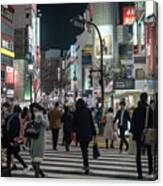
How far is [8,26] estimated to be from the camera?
188 inches

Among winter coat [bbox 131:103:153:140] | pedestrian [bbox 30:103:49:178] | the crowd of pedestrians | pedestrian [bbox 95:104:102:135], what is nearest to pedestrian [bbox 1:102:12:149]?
the crowd of pedestrians

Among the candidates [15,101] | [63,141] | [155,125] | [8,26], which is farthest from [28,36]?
[155,125]

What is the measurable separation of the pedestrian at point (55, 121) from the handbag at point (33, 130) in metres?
0.12

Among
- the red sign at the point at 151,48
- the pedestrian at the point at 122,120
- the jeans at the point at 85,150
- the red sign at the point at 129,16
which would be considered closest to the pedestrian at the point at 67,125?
the jeans at the point at 85,150

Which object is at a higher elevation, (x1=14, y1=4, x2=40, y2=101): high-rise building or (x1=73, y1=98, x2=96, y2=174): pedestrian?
(x1=14, y1=4, x2=40, y2=101): high-rise building

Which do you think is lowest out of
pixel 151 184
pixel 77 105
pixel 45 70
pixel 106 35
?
pixel 151 184

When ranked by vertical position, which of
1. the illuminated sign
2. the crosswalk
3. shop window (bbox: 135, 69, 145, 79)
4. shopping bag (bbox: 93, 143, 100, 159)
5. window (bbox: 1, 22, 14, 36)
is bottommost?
the crosswalk

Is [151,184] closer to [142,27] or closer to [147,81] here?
[147,81]

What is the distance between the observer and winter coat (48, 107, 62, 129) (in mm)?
4680

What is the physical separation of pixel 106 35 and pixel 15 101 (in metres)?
0.97

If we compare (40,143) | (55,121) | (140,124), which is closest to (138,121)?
(140,124)

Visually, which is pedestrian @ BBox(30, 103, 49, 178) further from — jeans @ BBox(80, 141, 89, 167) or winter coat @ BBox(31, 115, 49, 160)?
jeans @ BBox(80, 141, 89, 167)

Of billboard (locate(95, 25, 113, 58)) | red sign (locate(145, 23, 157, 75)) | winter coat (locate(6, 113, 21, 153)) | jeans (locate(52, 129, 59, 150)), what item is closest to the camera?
red sign (locate(145, 23, 157, 75))

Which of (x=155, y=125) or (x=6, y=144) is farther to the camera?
(x=6, y=144)
